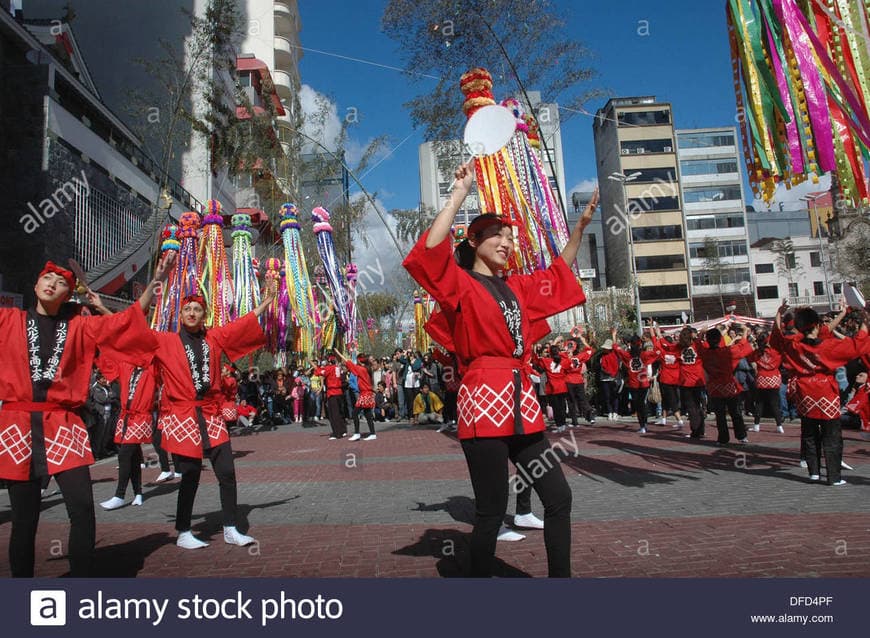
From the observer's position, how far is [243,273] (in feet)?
51.6

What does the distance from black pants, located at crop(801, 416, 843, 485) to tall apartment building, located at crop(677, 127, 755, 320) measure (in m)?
53.9

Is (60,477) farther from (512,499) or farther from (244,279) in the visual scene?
(244,279)

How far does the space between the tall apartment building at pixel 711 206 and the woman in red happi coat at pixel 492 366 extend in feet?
190

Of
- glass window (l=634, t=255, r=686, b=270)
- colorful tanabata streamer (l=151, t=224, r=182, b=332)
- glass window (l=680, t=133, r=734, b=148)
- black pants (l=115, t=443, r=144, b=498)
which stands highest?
glass window (l=680, t=133, r=734, b=148)

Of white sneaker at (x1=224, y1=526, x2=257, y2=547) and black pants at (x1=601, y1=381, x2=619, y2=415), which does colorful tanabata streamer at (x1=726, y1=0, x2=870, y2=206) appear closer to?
white sneaker at (x1=224, y1=526, x2=257, y2=547)

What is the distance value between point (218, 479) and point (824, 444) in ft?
18.9

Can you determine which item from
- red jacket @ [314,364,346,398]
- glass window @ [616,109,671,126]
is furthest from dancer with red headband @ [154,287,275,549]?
glass window @ [616,109,671,126]

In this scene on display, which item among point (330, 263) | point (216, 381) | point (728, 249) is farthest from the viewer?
point (728, 249)

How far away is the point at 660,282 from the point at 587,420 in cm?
4747

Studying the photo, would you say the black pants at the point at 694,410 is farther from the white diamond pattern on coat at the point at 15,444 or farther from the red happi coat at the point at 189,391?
the white diamond pattern on coat at the point at 15,444

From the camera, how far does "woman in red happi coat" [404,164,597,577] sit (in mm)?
2676

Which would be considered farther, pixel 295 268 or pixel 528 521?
pixel 295 268

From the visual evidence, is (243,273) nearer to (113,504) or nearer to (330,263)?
(330,263)

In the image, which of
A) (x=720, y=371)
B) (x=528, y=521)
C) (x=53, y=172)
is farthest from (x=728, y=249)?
(x=528, y=521)
